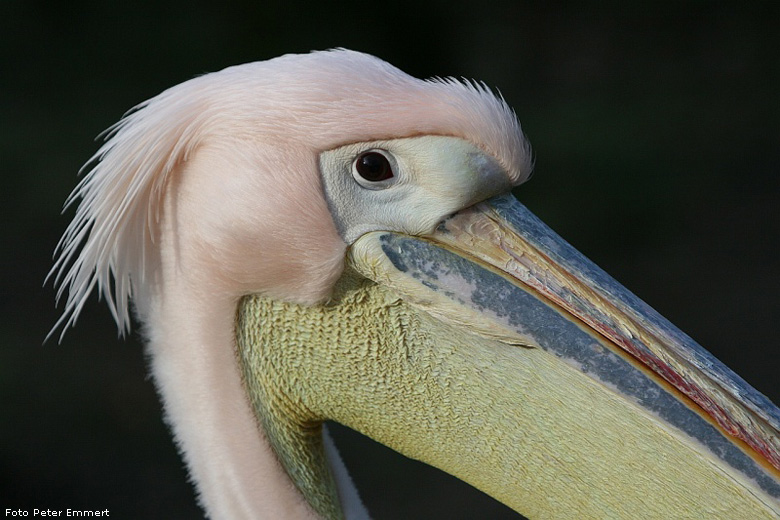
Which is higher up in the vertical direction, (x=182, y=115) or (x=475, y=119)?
(x=475, y=119)

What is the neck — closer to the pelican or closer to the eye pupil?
the pelican

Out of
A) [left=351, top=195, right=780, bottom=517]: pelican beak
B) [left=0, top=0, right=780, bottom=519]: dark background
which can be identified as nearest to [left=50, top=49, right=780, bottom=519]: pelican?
[left=351, top=195, right=780, bottom=517]: pelican beak

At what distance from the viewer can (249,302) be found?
165 centimetres

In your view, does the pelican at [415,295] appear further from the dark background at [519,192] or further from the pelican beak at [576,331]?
the dark background at [519,192]

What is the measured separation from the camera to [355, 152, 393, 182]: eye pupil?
59.6 inches

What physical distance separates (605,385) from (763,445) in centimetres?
26

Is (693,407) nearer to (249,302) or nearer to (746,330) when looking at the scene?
(249,302)

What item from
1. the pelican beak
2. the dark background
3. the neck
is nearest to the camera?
the pelican beak

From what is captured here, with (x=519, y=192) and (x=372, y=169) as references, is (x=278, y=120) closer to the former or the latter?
(x=372, y=169)

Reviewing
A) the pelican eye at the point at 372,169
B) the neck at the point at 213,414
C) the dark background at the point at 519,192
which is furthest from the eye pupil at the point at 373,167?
the dark background at the point at 519,192

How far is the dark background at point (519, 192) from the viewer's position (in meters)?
4.54

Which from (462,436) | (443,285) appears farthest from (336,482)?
(443,285)

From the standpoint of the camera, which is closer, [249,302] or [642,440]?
[642,440]

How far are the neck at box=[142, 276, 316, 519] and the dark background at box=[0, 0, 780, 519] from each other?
2657 mm
